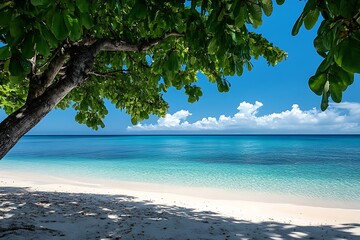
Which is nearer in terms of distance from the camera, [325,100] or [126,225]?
[325,100]

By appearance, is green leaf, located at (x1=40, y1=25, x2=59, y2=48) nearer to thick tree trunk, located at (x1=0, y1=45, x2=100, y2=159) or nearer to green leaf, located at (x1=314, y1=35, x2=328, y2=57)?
green leaf, located at (x1=314, y1=35, x2=328, y2=57)

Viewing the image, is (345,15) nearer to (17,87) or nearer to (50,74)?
(50,74)

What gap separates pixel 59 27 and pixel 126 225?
18.4 ft

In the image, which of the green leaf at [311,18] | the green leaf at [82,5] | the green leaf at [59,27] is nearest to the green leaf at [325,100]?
the green leaf at [311,18]

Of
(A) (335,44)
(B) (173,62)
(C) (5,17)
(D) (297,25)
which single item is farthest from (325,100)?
(B) (173,62)

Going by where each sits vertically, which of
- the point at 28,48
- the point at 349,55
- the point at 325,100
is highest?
the point at 28,48

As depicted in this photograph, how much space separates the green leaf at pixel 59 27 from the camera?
1800 mm

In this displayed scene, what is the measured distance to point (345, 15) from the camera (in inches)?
44.1

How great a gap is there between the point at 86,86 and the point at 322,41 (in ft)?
21.0

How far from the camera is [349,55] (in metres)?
1.05

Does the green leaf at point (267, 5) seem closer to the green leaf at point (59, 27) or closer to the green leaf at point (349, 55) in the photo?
the green leaf at point (349, 55)

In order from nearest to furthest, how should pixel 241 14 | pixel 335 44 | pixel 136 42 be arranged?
pixel 335 44 → pixel 241 14 → pixel 136 42

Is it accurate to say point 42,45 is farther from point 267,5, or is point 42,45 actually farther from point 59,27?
point 267,5

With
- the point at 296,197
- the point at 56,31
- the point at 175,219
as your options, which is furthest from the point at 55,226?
the point at 296,197
